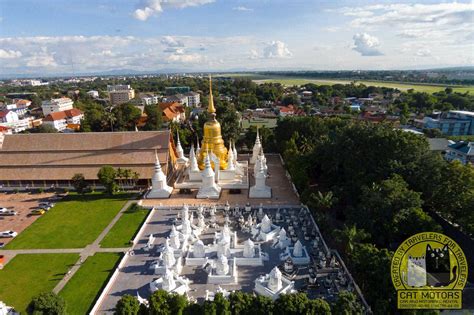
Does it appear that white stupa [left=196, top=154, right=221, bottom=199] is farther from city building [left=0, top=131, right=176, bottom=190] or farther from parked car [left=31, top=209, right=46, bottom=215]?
parked car [left=31, top=209, right=46, bottom=215]

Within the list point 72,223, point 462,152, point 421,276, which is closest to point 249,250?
point 421,276

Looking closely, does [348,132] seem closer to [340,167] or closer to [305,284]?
[340,167]

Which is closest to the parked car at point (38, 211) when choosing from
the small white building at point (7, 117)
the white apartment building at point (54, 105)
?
the small white building at point (7, 117)

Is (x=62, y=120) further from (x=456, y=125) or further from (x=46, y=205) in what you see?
(x=456, y=125)

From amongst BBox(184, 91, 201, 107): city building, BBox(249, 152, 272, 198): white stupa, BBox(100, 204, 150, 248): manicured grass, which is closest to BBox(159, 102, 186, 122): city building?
BBox(184, 91, 201, 107): city building

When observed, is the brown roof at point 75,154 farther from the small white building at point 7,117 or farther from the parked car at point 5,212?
the small white building at point 7,117

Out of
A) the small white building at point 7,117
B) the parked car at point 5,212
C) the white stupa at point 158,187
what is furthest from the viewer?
the small white building at point 7,117
